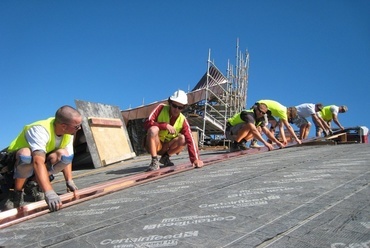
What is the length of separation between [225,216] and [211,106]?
20.2 metres

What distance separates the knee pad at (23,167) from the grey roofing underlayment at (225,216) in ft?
1.79

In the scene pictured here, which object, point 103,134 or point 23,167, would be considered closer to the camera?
point 23,167

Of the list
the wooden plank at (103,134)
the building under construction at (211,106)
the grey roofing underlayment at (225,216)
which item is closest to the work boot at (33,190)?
the grey roofing underlayment at (225,216)

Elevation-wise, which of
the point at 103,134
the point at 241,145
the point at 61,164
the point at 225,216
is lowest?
the point at 225,216

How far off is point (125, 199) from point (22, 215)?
0.89 metres

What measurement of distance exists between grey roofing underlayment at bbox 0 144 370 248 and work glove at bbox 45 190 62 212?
0.22 feet

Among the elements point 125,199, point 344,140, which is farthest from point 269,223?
point 344,140

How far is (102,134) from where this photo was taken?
7867mm

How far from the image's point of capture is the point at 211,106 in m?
22.3

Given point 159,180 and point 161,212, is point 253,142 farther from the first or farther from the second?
point 161,212

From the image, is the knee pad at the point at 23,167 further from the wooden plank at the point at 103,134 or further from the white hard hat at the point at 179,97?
the wooden plank at the point at 103,134

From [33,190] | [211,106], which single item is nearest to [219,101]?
[211,106]

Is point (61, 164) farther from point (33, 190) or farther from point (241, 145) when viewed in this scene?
point (241, 145)

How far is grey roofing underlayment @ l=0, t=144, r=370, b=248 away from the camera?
1801mm
